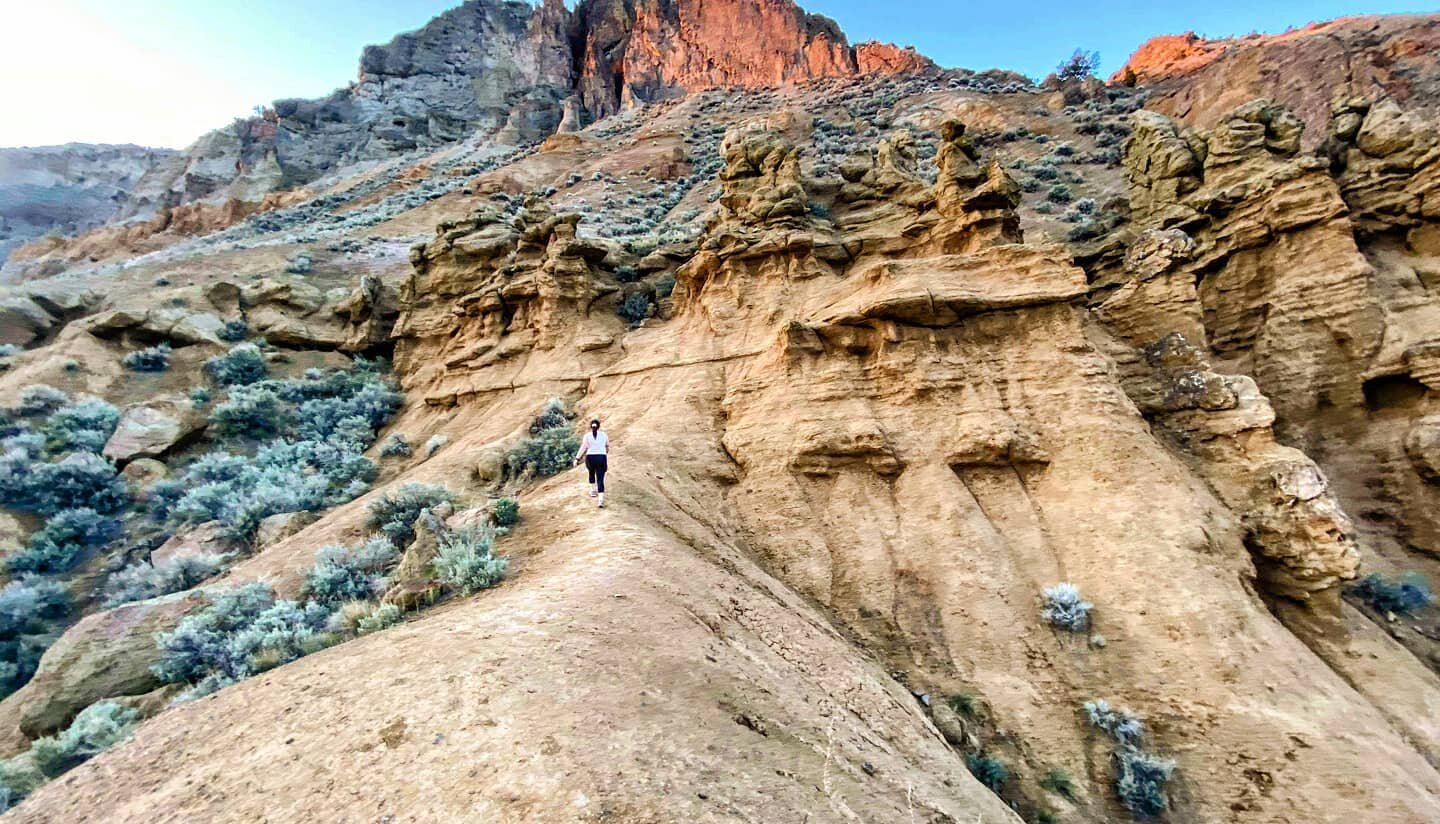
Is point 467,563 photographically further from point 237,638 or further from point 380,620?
point 237,638

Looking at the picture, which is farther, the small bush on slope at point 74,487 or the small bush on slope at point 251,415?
the small bush on slope at point 251,415

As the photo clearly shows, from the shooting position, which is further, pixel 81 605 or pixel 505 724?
pixel 81 605

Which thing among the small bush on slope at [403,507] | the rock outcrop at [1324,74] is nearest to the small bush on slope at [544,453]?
the small bush on slope at [403,507]

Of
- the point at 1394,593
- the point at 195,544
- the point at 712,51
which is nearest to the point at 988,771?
the point at 1394,593

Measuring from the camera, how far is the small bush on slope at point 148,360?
1895cm

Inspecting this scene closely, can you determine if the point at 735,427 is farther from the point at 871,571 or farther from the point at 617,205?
the point at 617,205

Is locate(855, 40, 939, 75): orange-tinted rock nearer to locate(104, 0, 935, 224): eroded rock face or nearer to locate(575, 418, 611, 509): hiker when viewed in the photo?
locate(104, 0, 935, 224): eroded rock face

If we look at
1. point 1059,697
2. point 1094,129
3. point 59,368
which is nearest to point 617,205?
point 59,368

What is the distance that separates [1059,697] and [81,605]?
688 inches

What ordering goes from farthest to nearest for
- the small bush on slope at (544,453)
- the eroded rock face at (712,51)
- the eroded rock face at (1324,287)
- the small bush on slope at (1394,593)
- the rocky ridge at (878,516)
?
the eroded rock face at (712,51) → the eroded rock face at (1324,287) → the small bush on slope at (544,453) → the small bush on slope at (1394,593) → the rocky ridge at (878,516)

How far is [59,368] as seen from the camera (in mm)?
17828

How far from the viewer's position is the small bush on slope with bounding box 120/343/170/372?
62.2 ft

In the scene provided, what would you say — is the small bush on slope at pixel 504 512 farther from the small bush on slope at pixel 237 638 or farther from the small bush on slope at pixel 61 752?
the small bush on slope at pixel 61 752

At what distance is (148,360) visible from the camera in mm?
19156
